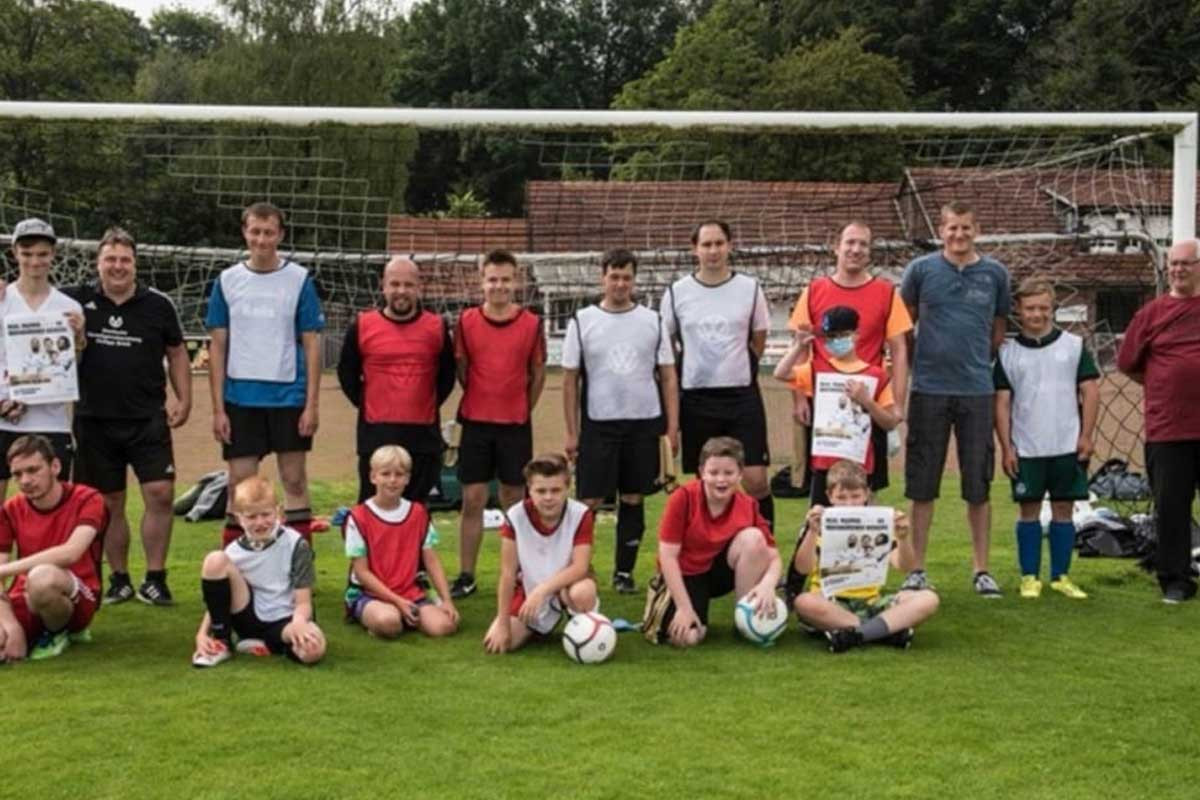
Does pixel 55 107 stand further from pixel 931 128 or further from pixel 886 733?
pixel 886 733

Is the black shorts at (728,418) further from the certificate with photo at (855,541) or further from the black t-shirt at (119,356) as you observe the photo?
→ the black t-shirt at (119,356)

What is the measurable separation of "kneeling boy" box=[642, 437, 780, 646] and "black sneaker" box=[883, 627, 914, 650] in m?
0.55

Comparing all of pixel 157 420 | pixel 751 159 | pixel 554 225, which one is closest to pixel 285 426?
pixel 157 420

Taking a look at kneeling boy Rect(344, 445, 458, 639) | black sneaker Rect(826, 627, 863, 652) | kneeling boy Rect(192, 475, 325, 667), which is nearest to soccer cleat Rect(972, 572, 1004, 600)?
black sneaker Rect(826, 627, 863, 652)

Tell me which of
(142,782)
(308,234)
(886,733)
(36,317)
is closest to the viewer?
(142,782)

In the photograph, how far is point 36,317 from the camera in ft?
20.1

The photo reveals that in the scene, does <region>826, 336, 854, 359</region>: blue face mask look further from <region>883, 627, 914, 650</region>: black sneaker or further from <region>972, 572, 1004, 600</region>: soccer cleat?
<region>972, 572, 1004, 600</region>: soccer cleat

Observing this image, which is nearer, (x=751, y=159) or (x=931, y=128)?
(x=931, y=128)

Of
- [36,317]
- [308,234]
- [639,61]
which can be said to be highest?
[639,61]

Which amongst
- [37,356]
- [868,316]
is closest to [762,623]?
[868,316]

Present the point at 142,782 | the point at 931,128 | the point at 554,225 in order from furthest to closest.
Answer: the point at 554,225 → the point at 931,128 → the point at 142,782

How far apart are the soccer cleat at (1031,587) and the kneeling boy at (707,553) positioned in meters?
1.84

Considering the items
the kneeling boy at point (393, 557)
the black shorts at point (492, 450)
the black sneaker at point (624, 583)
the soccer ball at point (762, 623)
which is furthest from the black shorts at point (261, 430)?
the soccer ball at point (762, 623)

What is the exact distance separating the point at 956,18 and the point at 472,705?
190ft
